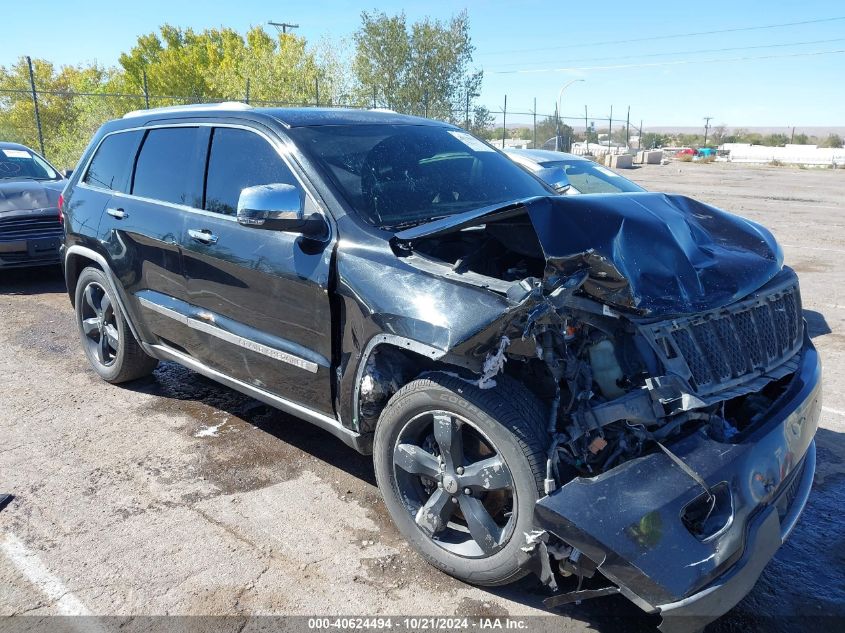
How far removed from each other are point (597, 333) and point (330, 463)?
207 cm

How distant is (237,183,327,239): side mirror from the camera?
3.26 meters

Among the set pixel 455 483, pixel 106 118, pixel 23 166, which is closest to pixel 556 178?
pixel 455 483

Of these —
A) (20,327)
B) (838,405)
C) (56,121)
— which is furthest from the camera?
(56,121)

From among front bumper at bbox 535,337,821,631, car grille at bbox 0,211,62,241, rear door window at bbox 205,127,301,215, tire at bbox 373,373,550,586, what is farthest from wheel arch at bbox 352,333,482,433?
car grille at bbox 0,211,62,241

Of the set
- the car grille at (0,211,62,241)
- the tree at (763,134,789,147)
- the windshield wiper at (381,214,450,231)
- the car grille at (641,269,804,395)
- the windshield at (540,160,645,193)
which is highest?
the windshield wiper at (381,214,450,231)

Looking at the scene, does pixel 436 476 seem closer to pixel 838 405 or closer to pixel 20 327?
pixel 838 405

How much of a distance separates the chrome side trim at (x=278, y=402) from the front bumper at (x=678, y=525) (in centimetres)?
118

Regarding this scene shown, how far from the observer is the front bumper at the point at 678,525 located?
7.29 feet

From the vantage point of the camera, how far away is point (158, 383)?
5.46 metres

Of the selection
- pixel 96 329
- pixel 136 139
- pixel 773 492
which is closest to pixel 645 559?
pixel 773 492

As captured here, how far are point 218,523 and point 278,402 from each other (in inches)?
27.0

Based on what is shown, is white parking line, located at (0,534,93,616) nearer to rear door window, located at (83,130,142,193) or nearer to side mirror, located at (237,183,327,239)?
side mirror, located at (237,183,327,239)

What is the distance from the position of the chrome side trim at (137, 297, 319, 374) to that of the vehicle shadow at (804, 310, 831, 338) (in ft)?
16.2

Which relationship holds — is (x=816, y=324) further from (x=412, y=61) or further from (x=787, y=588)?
(x=412, y=61)
